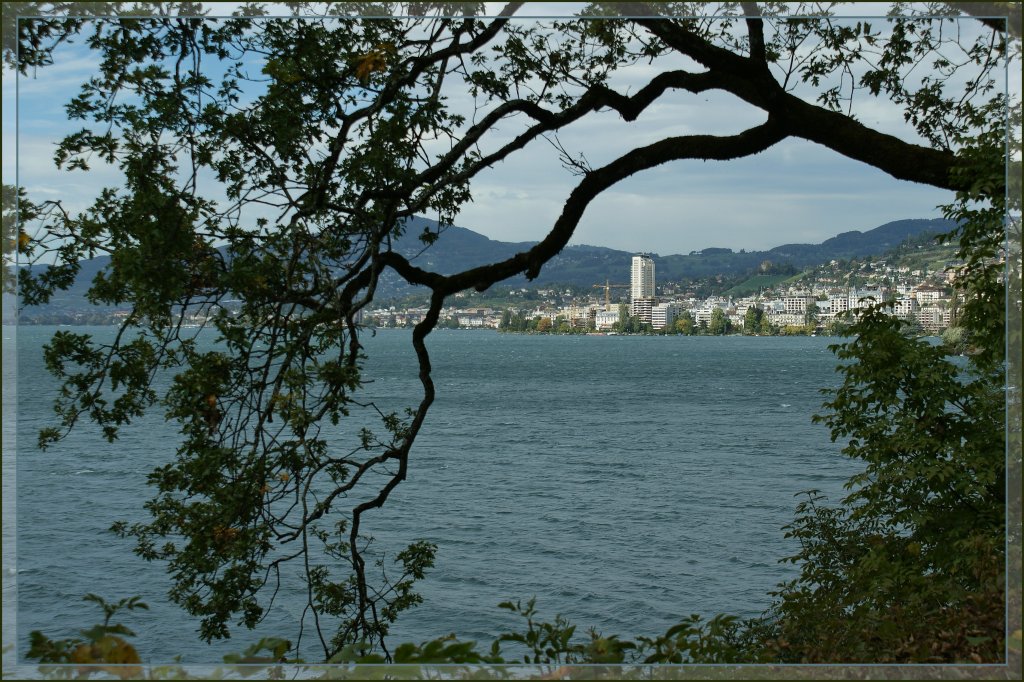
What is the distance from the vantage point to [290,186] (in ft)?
13.4

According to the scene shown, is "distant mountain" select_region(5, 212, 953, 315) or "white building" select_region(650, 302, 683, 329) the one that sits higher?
"distant mountain" select_region(5, 212, 953, 315)

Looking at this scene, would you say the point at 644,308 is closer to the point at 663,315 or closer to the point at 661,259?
the point at 663,315

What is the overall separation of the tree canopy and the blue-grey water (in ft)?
2.14

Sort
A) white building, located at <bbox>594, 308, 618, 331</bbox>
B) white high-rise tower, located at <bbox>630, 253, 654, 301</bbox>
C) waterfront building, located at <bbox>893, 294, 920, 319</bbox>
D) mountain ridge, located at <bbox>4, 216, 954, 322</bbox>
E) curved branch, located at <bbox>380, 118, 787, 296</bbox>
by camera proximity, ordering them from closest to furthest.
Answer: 1. curved branch, located at <bbox>380, 118, 787, 296</bbox>
2. waterfront building, located at <bbox>893, 294, 920, 319</bbox>
3. mountain ridge, located at <bbox>4, 216, 954, 322</bbox>
4. white high-rise tower, located at <bbox>630, 253, 654, 301</bbox>
5. white building, located at <bbox>594, 308, 618, 331</bbox>

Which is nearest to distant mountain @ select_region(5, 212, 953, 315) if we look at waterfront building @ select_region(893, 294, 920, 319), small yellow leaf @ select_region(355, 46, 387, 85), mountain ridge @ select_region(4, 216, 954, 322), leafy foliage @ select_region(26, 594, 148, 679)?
mountain ridge @ select_region(4, 216, 954, 322)

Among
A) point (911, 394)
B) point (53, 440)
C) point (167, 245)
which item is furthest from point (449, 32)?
point (911, 394)

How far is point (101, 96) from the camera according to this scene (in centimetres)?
399

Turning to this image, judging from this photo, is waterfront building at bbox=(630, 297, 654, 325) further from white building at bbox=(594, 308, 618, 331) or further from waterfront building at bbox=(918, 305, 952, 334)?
waterfront building at bbox=(918, 305, 952, 334)

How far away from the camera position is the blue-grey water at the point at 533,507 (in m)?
12.2

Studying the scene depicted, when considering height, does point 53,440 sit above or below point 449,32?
below

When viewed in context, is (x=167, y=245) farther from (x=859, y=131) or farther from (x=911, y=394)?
(x=911, y=394)

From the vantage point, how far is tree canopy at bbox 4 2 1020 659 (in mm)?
3520

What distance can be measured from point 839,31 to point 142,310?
392 cm

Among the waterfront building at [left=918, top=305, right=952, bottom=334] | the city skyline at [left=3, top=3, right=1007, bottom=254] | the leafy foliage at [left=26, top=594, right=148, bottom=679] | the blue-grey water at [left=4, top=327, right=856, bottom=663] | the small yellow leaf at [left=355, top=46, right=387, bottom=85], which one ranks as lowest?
the blue-grey water at [left=4, top=327, right=856, bottom=663]
